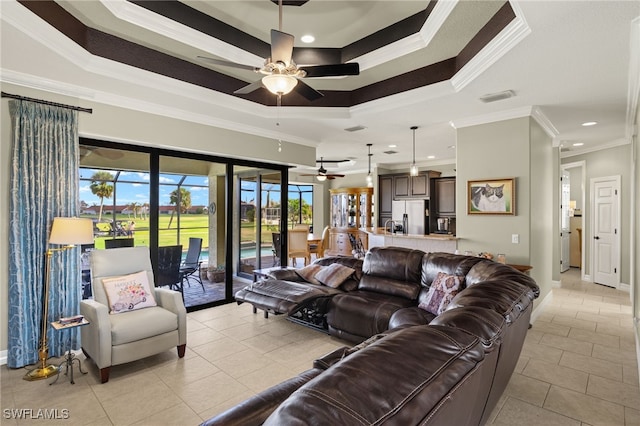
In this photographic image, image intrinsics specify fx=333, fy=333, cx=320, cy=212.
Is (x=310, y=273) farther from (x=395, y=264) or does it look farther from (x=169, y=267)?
(x=169, y=267)

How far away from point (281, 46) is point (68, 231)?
254cm

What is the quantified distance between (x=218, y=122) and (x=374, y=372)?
4.62 meters

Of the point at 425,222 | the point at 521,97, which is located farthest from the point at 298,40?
the point at 425,222

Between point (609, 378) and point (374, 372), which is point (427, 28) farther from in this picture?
point (609, 378)

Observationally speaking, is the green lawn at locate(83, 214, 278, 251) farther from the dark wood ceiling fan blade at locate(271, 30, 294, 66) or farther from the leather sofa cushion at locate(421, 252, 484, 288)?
the leather sofa cushion at locate(421, 252, 484, 288)

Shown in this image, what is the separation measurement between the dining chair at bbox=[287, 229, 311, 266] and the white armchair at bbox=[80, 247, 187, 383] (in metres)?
4.13

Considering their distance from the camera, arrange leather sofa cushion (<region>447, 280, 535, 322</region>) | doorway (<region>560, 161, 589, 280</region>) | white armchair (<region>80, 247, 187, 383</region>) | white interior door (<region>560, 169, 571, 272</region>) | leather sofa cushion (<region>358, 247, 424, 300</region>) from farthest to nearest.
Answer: doorway (<region>560, 161, 589, 280</region>), white interior door (<region>560, 169, 571, 272</region>), leather sofa cushion (<region>358, 247, 424, 300</region>), white armchair (<region>80, 247, 187, 383</region>), leather sofa cushion (<region>447, 280, 535, 322</region>)

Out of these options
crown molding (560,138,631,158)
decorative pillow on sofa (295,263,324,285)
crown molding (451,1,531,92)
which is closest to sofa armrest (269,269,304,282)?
decorative pillow on sofa (295,263,324,285)

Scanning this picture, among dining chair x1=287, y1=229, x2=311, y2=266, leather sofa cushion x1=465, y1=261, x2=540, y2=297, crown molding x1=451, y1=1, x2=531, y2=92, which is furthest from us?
dining chair x1=287, y1=229, x2=311, y2=266

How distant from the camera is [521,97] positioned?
152 inches

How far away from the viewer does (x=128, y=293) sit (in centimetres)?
341

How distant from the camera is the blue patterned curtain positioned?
3189 mm

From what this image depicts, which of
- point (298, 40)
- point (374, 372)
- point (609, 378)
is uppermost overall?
point (298, 40)

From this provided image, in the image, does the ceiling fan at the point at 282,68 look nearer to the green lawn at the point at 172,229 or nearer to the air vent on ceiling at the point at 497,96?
the air vent on ceiling at the point at 497,96
